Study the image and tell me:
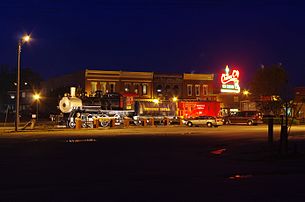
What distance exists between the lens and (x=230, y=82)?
274 feet

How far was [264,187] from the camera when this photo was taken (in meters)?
A: 12.5

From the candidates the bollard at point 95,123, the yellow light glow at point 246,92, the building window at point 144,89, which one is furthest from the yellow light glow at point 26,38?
the yellow light glow at point 246,92

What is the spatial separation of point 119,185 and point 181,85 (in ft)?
257

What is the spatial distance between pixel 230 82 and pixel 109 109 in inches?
1296

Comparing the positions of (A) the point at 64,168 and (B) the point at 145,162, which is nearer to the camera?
(A) the point at 64,168

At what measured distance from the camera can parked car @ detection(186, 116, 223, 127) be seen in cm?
5519

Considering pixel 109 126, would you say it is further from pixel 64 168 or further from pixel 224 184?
pixel 224 184

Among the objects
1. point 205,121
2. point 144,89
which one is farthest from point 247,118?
point 144,89

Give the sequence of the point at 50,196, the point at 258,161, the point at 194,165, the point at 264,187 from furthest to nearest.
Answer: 1. the point at 258,161
2. the point at 194,165
3. the point at 264,187
4. the point at 50,196

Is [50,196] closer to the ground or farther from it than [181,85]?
closer to the ground

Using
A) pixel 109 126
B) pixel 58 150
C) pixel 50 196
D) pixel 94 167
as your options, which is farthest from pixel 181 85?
pixel 50 196

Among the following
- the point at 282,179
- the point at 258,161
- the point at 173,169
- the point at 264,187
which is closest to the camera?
the point at 264,187

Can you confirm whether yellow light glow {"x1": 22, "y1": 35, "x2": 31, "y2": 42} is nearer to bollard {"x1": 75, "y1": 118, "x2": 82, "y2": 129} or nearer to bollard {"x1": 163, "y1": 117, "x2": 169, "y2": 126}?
bollard {"x1": 75, "y1": 118, "x2": 82, "y2": 129}

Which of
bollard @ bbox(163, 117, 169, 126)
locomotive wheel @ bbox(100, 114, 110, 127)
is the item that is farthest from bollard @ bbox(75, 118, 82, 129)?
bollard @ bbox(163, 117, 169, 126)
